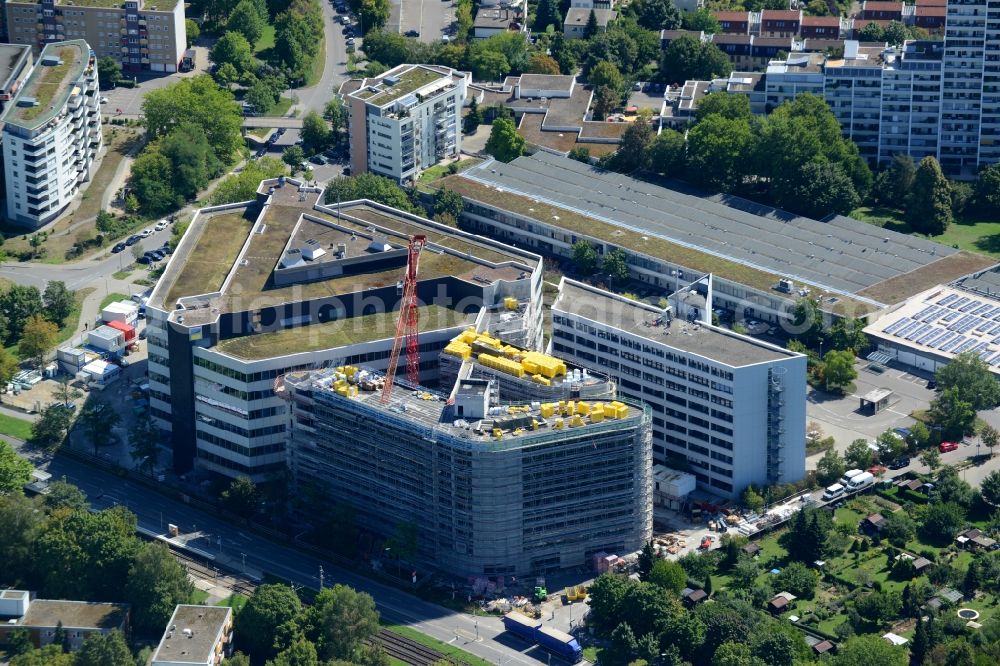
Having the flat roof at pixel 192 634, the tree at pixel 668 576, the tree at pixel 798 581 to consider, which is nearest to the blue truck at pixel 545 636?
the tree at pixel 668 576

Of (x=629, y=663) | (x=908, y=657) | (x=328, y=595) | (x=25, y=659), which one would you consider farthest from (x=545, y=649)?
(x=25, y=659)

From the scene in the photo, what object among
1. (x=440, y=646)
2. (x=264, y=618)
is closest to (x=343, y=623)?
(x=264, y=618)

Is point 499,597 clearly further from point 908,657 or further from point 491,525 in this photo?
→ point 908,657

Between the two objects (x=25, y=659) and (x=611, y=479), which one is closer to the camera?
(x=25, y=659)

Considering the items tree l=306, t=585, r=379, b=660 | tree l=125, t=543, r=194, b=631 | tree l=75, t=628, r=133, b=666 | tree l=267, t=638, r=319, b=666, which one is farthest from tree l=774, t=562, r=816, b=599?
tree l=75, t=628, r=133, b=666

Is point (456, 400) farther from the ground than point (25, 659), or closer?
farther from the ground

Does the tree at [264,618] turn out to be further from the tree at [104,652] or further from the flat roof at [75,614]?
the flat roof at [75,614]

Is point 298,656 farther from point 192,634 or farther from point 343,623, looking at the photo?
point 192,634
